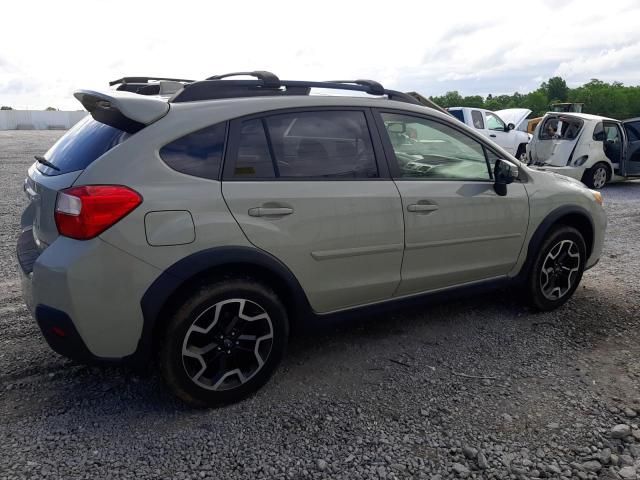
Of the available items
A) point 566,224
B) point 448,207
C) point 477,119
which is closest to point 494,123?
point 477,119

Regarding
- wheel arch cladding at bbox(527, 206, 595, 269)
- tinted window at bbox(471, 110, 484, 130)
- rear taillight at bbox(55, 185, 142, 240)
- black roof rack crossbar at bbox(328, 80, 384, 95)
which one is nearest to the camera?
rear taillight at bbox(55, 185, 142, 240)

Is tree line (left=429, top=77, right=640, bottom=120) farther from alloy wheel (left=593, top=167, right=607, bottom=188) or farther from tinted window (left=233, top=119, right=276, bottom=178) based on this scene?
tinted window (left=233, top=119, right=276, bottom=178)

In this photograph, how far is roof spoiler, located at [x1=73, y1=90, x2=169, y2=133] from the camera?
8.38 feet

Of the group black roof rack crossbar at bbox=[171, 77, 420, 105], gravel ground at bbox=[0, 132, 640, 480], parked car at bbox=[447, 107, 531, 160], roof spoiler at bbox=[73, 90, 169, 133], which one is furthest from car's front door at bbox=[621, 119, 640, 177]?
Result: roof spoiler at bbox=[73, 90, 169, 133]

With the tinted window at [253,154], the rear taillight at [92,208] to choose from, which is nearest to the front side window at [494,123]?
the tinted window at [253,154]

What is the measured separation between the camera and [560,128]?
1175 cm

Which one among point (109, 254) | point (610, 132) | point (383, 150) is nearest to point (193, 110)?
point (109, 254)

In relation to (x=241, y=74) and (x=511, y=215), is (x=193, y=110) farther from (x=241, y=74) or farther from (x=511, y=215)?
(x=511, y=215)

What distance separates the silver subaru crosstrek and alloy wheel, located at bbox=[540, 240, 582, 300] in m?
0.65

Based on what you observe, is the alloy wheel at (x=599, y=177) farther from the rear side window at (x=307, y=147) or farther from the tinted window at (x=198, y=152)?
the tinted window at (x=198, y=152)

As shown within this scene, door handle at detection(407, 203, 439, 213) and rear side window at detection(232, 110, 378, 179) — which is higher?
rear side window at detection(232, 110, 378, 179)

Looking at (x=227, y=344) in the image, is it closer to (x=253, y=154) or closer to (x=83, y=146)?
(x=253, y=154)

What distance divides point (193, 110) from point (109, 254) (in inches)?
35.1

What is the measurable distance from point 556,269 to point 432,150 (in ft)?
5.21
